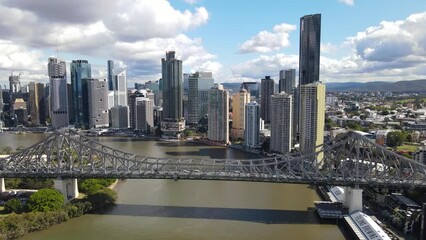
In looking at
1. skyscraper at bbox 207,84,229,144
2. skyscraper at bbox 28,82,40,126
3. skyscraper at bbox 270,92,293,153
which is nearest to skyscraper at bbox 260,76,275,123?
skyscraper at bbox 207,84,229,144

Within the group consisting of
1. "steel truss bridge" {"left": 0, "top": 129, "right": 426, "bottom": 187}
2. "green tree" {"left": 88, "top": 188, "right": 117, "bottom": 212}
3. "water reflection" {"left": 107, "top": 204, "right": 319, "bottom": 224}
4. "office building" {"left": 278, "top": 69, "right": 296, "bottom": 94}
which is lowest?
"water reflection" {"left": 107, "top": 204, "right": 319, "bottom": 224}

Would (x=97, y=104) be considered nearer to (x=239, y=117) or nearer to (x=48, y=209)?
(x=239, y=117)

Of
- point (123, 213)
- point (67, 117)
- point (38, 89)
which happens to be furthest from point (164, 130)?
point (123, 213)

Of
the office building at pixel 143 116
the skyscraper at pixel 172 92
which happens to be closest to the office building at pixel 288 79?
the skyscraper at pixel 172 92

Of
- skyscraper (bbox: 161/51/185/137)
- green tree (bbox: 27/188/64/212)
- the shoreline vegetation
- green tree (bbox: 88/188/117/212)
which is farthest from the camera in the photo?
skyscraper (bbox: 161/51/185/137)

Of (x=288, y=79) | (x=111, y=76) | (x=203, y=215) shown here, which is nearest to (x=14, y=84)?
(x=111, y=76)

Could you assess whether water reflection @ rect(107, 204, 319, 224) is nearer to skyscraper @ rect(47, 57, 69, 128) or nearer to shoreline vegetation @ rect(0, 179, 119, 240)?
shoreline vegetation @ rect(0, 179, 119, 240)
